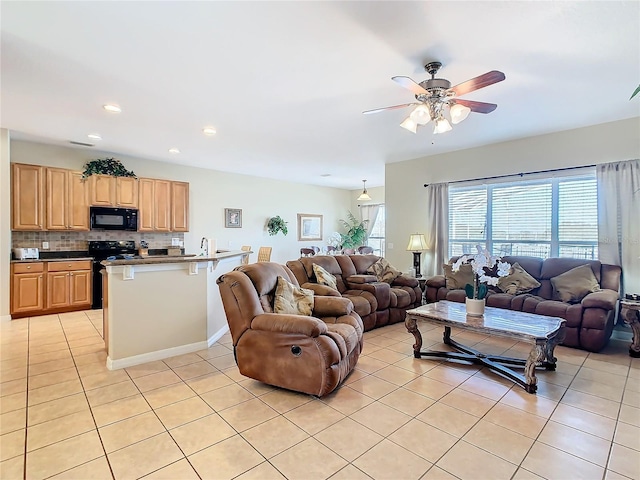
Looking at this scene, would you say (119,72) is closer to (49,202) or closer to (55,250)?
(49,202)

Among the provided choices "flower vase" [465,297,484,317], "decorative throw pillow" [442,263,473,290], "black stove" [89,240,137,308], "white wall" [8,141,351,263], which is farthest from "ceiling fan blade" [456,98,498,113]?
"white wall" [8,141,351,263]

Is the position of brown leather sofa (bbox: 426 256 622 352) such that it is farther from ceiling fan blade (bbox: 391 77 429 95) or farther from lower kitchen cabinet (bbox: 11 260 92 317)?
lower kitchen cabinet (bbox: 11 260 92 317)

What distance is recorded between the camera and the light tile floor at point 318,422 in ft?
6.04

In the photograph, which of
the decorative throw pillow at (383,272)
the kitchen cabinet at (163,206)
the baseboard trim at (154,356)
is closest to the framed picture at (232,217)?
the kitchen cabinet at (163,206)

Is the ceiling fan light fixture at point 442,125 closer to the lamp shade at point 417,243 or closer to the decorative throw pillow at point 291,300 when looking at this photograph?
the decorative throw pillow at point 291,300

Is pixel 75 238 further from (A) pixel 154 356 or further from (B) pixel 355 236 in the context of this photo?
(B) pixel 355 236

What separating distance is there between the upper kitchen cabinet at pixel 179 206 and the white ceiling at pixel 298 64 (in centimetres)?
175

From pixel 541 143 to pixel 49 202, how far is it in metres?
7.52

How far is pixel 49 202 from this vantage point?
5.20 meters

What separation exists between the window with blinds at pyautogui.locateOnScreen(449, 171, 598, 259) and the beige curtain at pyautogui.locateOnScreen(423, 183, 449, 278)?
111 mm

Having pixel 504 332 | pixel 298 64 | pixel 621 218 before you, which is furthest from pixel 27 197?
pixel 621 218

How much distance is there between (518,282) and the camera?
176 inches

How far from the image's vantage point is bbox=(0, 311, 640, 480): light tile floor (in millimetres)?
1840

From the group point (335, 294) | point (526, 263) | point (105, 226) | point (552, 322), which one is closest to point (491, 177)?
point (526, 263)
